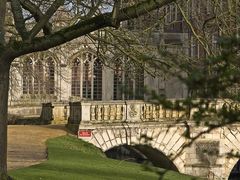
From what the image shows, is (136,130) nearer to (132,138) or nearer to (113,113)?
(132,138)

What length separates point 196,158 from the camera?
24.6m

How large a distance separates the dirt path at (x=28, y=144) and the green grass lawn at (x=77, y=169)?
0.38 m

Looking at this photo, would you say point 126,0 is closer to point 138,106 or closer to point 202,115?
point 202,115

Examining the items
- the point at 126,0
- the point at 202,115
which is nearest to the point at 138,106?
the point at 126,0

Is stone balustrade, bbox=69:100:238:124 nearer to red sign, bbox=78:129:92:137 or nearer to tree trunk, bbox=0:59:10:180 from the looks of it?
red sign, bbox=78:129:92:137

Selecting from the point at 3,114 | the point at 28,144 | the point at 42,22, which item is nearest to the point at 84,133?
the point at 28,144

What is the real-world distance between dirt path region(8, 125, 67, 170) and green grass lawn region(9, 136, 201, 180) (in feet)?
1.26

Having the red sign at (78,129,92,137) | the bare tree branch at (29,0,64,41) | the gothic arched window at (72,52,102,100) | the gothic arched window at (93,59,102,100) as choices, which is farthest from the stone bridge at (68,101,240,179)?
the gothic arched window at (93,59,102,100)

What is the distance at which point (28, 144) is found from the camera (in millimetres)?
18766

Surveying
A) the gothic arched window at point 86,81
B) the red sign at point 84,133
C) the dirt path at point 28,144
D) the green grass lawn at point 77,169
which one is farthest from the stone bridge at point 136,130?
the gothic arched window at point 86,81

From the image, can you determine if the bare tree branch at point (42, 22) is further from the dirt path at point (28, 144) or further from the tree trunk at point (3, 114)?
the dirt path at point (28, 144)

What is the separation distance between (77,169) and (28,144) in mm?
5607

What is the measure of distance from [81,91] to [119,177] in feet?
86.5

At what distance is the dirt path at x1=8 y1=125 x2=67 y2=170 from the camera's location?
14977 millimetres
